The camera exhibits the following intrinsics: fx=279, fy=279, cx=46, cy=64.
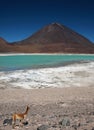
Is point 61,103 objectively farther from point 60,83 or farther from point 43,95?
point 60,83

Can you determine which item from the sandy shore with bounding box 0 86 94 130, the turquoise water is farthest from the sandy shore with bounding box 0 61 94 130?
the turquoise water

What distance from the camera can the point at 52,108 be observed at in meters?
7.84

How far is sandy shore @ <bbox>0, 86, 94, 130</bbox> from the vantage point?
5504 millimetres

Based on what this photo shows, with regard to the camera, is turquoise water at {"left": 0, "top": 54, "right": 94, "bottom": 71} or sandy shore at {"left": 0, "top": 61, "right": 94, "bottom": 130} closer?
sandy shore at {"left": 0, "top": 61, "right": 94, "bottom": 130}

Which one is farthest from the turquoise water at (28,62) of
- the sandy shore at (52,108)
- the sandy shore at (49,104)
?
the sandy shore at (52,108)

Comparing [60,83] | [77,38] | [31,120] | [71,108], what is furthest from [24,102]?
[77,38]

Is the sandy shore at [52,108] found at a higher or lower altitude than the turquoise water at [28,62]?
lower

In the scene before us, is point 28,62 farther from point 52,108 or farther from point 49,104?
point 52,108

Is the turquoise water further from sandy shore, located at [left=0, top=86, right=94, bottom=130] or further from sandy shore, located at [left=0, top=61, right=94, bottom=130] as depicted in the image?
sandy shore, located at [left=0, top=86, right=94, bottom=130]

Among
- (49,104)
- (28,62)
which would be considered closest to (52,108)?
(49,104)

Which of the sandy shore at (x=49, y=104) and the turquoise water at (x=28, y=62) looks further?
the turquoise water at (x=28, y=62)

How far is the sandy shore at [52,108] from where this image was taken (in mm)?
5504

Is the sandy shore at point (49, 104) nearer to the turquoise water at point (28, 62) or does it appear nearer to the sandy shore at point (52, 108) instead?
the sandy shore at point (52, 108)

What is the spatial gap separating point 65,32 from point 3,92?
158 metres
